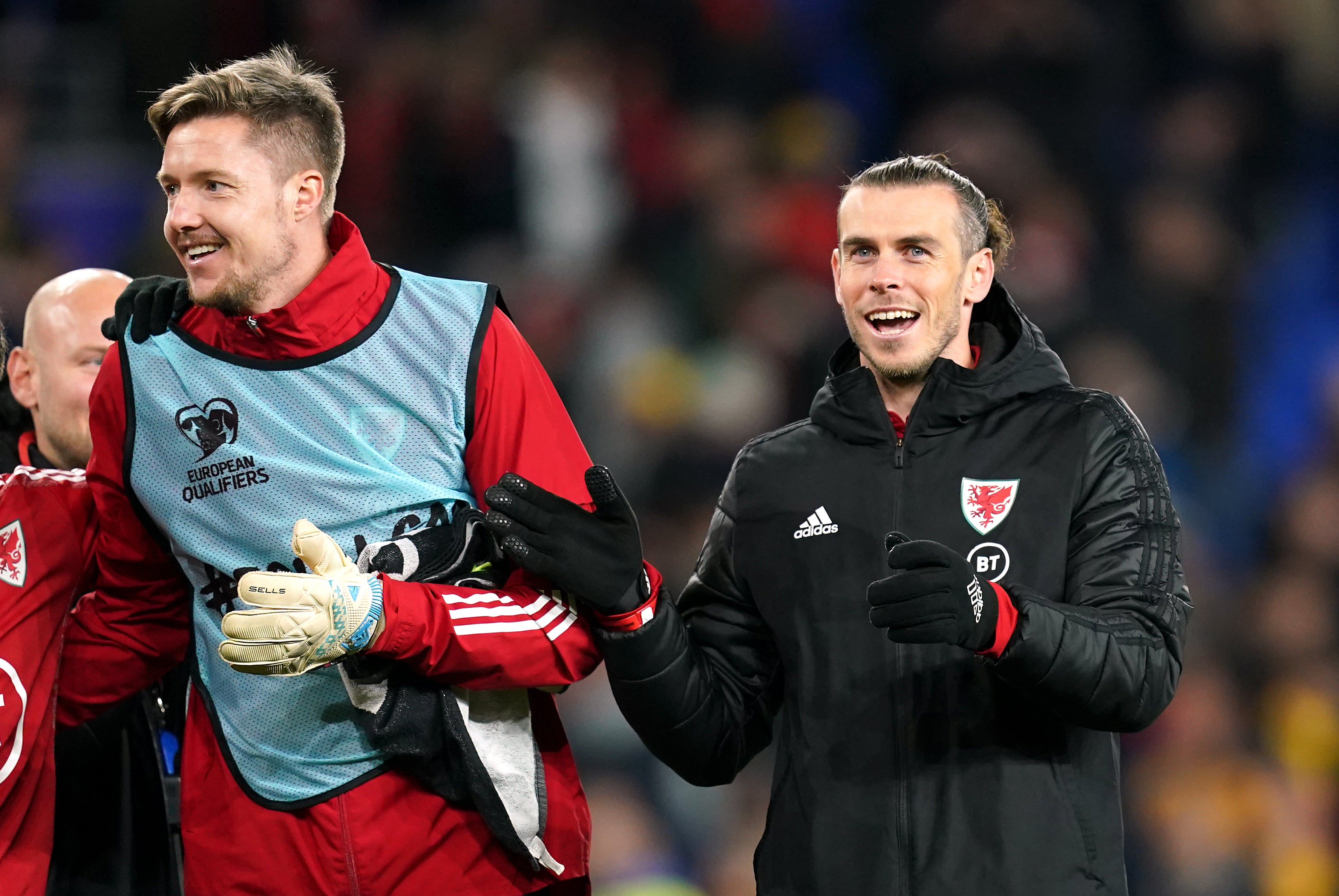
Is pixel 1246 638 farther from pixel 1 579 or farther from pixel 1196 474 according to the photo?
pixel 1 579

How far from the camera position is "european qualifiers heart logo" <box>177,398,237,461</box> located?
2629 millimetres

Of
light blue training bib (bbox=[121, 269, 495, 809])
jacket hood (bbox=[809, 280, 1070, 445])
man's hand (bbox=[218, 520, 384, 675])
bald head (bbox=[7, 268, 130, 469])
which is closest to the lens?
man's hand (bbox=[218, 520, 384, 675])

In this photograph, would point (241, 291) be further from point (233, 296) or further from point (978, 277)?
point (978, 277)

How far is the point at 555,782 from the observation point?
8.84 ft

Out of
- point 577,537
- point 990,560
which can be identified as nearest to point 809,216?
point 990,560

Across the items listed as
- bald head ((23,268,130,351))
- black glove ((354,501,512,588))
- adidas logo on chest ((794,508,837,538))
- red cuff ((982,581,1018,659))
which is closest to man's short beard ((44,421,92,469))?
→ bald head ((23,268,130,351))

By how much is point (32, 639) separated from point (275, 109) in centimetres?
93

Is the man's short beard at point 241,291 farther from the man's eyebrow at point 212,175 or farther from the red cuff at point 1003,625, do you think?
the red cuff at point 1003,625

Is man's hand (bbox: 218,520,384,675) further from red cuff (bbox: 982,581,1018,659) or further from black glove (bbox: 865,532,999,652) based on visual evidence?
Answer: red cuff (bbox: 982,581,1018,659)

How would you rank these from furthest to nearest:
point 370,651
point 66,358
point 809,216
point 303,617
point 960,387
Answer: point 809,216
point 66,358
point 960,387
point 370,651
point 303,617

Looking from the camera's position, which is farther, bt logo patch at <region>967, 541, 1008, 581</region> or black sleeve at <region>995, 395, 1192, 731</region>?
bt logo patch at <region>967, 541, 1008, 581</region>

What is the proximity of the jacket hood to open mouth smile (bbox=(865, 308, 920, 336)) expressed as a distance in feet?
0.27

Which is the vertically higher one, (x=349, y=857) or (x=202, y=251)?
(x=202, y=251)

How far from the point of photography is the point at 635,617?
2.67 meters
